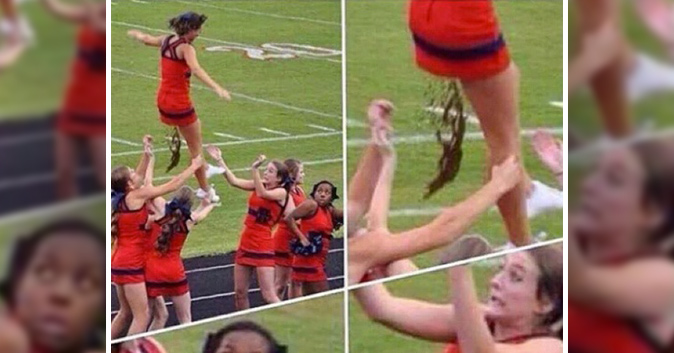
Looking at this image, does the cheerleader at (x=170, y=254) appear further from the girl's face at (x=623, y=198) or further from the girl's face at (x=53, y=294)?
the girl's face at (x=623, y=198)

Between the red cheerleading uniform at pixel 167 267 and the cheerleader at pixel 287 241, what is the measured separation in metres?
0.37

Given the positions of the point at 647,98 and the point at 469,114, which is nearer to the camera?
the point at 647,98

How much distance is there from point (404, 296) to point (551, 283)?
0.59 m

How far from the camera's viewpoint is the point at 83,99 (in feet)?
11.0

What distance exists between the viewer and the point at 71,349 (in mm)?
3293

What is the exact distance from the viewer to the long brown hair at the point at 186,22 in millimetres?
3824

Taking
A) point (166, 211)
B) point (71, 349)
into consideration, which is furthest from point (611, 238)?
point (71, 349)

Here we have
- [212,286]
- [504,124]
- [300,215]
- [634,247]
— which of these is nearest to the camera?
[212,286]

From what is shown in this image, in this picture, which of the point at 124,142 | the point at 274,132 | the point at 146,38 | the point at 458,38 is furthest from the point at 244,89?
the point at 458,38

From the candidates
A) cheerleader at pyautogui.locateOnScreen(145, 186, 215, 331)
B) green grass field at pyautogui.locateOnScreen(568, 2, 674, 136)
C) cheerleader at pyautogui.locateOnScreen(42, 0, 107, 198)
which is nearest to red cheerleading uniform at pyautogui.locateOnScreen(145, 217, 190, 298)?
cheerleader at pyautogui.locateOnScreen(145, 186, 215, 331)

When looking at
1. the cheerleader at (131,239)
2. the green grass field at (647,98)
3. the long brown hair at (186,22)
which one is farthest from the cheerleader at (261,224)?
the green grass field at (647,98)

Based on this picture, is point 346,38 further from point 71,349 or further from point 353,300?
point 71,349

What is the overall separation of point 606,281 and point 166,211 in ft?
5.07

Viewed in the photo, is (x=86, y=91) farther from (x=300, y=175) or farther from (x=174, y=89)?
(x=300, y=175)
